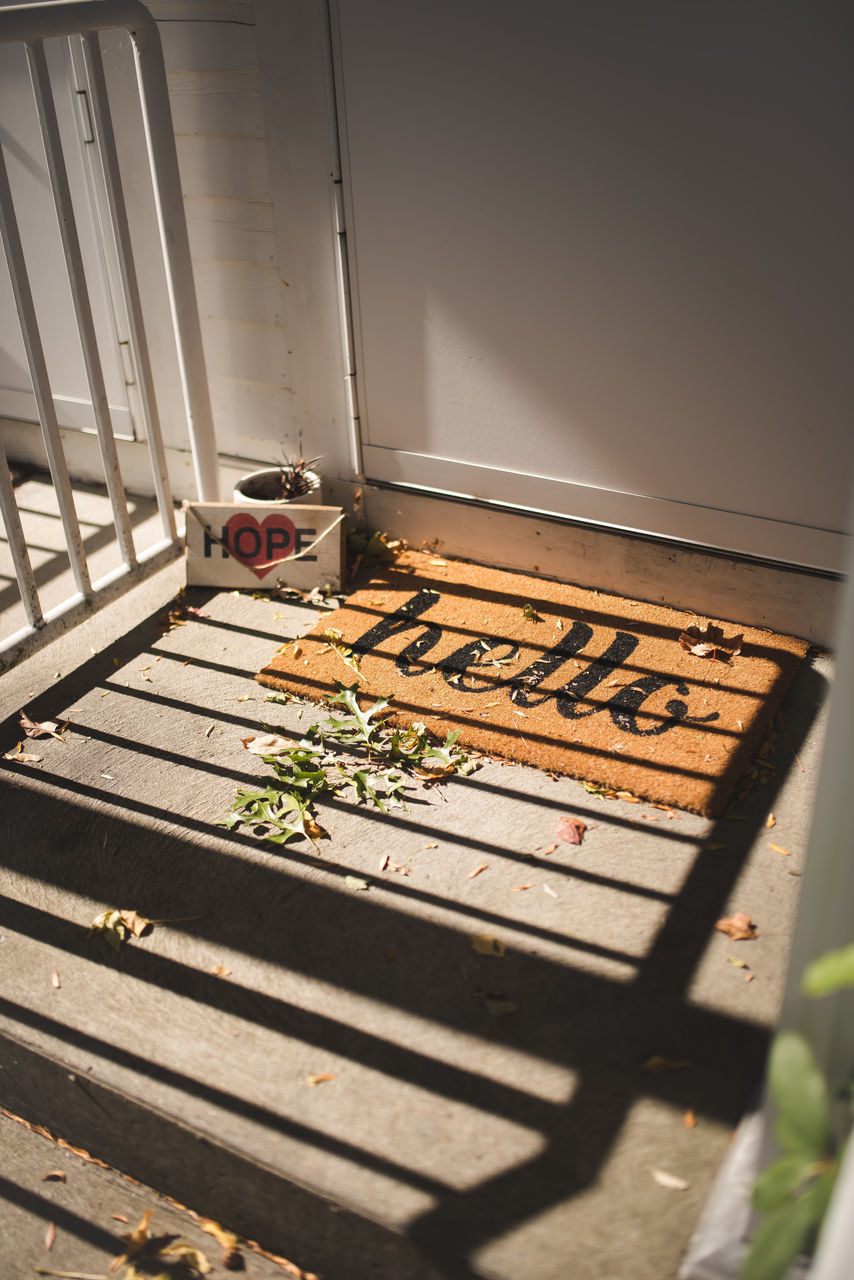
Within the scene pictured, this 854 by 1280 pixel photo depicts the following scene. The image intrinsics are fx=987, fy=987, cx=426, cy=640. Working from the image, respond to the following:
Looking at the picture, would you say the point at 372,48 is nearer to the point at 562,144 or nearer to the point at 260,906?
the point at 562,144

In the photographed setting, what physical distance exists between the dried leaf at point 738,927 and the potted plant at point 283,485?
174cm

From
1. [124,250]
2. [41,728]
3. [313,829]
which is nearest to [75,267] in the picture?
[124,250]

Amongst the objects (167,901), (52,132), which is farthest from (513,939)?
(52,132)

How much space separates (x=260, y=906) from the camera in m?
1.95

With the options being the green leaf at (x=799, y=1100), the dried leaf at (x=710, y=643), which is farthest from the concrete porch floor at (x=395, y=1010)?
the green leaf at (x=799, y=1100)

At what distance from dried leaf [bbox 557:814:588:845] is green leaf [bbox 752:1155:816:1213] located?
104 centimetres

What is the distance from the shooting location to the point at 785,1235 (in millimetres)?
988

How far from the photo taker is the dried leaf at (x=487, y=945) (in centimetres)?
182

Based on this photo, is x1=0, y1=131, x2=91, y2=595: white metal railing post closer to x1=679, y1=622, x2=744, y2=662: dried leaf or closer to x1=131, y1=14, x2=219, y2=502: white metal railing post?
x1=131, y1=14, x2=219, y2=502: white metal railing post

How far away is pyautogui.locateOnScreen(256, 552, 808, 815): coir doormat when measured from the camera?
226 cm

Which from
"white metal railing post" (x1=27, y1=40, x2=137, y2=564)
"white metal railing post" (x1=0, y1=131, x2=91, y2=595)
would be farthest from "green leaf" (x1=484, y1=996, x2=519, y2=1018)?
"white metal railing post" (x1=27, y1=40, x2=137, y2=564)

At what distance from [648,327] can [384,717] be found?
3.85 ft

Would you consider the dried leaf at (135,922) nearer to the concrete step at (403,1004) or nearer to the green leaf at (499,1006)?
the concrete step at (403,1004)

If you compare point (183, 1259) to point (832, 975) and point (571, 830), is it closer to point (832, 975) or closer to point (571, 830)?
point (571, 830)
